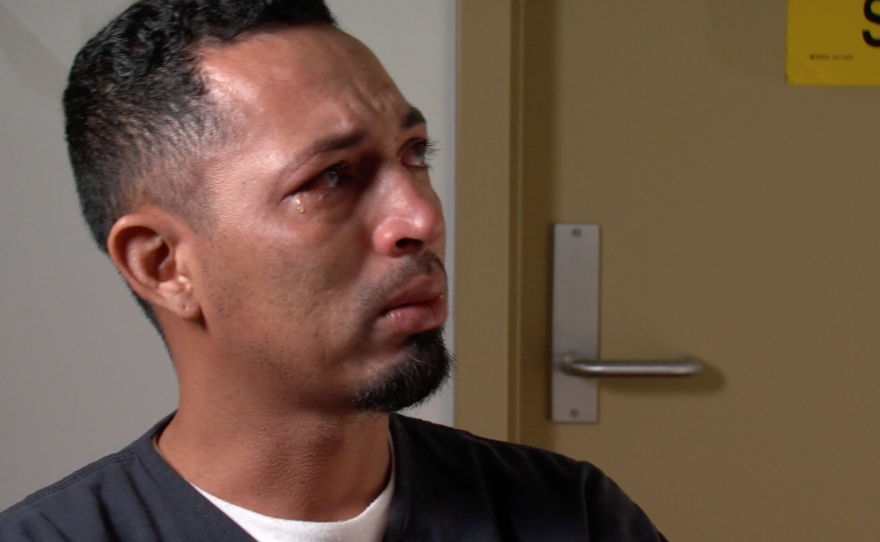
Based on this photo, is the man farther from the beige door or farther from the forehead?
the beige door

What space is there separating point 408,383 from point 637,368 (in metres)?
0.67

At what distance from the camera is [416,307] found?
2.27 feet

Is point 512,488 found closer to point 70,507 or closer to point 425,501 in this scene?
point 425,501

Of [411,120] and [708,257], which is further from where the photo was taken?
[708,257]

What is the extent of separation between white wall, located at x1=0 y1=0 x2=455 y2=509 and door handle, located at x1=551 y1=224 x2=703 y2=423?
224 millimetres

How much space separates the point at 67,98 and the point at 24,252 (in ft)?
1.62

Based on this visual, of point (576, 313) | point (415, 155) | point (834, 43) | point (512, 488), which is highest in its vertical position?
point (834, 43)

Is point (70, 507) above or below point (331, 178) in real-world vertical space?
below

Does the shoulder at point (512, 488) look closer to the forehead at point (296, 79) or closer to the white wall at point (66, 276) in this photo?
the forehead at point (296, 79)

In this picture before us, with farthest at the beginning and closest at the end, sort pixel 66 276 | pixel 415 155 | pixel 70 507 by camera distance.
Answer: pixel 66 276 → pixel 415 155 → pixel 70 507

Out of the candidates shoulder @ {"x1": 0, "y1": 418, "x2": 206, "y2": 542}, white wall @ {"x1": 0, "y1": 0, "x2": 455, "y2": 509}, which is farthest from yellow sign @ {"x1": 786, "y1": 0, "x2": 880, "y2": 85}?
shoulder @ {"x1": 0, "y1": 418, "x2": 206, "y2": 542}

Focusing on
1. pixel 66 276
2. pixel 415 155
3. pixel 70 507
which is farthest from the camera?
pixel 66 276

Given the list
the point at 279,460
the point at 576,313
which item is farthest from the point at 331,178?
the point at 576,313

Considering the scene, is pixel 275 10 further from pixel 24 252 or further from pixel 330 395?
pixel 24 252
